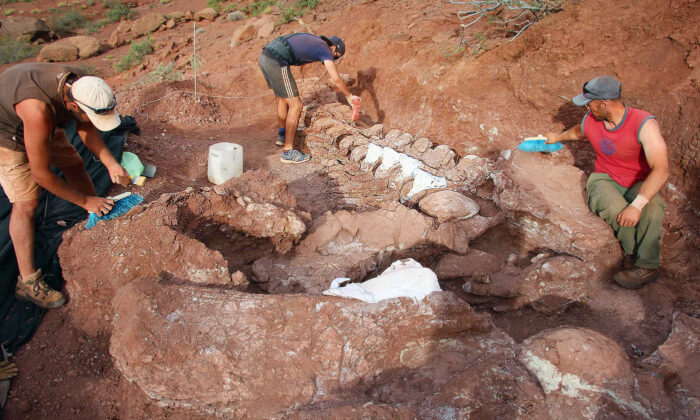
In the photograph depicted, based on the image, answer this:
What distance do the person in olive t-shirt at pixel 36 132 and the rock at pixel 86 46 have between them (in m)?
11.2

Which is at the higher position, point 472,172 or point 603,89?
point 603,89

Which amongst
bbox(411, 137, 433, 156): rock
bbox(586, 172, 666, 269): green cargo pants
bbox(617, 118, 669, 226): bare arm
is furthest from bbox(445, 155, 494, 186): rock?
bbox(617, 118, 669, 226): bare arm

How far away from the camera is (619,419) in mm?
1665

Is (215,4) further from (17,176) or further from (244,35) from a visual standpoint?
(17,176)

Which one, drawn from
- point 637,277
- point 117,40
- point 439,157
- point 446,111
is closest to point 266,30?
point 446,111

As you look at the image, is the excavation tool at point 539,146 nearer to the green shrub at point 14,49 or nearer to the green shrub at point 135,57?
the green shrub at point 135,57

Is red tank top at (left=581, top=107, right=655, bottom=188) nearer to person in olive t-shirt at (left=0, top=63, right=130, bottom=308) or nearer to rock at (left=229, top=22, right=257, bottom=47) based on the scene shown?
person in olive t-shirt at (left=0, top=63, right=130, bottom=308)

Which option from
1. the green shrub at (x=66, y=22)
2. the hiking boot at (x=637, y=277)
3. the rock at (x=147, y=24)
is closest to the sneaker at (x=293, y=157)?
the hiking boot at (x=637, y=277)

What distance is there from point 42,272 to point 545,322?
3559 millimetres

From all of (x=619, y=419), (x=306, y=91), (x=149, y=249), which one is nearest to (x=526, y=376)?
(x=619, y=419)

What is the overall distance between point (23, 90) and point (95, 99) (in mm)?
393

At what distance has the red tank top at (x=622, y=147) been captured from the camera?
2.94 metres

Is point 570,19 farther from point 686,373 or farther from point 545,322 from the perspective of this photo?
point 686,373

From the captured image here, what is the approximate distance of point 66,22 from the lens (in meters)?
14.4
